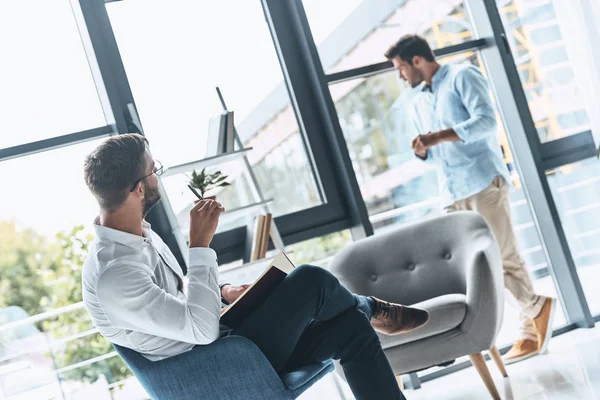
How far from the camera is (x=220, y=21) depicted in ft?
12.3

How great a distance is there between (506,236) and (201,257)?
2163mm

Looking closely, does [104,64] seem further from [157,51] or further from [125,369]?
[125,369]

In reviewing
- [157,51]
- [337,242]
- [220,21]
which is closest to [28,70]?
[157,51]

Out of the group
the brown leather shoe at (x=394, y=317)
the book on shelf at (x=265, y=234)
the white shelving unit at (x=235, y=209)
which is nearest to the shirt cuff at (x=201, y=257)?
the brown leather shoe at (x=394, y=317)

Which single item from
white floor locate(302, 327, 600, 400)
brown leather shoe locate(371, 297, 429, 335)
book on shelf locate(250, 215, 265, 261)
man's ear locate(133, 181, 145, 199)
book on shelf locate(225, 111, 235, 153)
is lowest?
white floor locate(302, 327, 600, 400)

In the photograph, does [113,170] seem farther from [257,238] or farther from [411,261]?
[411,261]

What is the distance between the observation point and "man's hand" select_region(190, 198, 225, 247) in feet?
6.90

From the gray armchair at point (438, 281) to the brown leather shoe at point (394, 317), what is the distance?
0.40 m

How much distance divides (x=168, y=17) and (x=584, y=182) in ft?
8.05

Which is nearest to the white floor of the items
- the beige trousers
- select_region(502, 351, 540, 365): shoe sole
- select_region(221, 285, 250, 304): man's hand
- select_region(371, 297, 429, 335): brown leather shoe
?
select_region(502, 351, 540, 365): shoe sole

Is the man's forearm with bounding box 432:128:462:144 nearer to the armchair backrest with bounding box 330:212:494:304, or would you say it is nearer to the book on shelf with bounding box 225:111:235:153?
the armchair backrest with bounding box 330:212:494:304

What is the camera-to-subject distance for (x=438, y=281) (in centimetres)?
325

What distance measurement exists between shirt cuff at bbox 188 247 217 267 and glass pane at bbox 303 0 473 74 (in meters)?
1.99

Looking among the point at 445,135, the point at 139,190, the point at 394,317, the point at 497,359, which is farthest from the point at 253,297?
the point at 445,135
